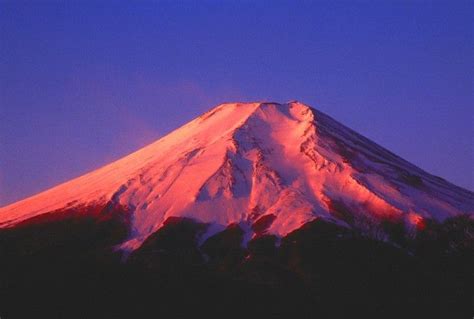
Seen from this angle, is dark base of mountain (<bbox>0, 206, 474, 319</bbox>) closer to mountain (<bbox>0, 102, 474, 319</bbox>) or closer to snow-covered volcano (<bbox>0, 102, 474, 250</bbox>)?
mountain (<bbox>0, 102, 474, 319</bbox>)

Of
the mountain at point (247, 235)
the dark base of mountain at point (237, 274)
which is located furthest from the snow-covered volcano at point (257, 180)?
the dark base of mountain at point (237, 274)

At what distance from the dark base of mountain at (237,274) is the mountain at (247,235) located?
0.14 m

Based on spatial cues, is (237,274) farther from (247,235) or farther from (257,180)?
(257,180)

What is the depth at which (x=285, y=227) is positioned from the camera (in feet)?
237

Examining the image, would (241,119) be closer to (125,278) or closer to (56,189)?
(56,189)

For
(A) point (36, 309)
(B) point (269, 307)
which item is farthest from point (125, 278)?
(B) point (269, 307)

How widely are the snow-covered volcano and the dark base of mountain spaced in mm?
3000

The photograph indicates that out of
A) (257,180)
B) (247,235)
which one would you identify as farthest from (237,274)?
(257,180)

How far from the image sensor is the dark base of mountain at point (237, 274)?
60062 mm

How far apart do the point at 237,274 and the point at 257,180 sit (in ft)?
64.1

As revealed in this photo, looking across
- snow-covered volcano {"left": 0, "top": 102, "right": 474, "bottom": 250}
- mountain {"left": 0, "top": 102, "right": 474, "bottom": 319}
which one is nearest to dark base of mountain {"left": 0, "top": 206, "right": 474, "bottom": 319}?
mountain {"left": 0, "top": 102, "right": 474, "bottom": 319}

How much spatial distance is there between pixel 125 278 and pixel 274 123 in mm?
37234

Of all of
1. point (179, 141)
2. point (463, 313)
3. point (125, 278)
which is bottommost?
point (463, 313)

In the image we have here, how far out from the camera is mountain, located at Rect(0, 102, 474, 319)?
61375mm
